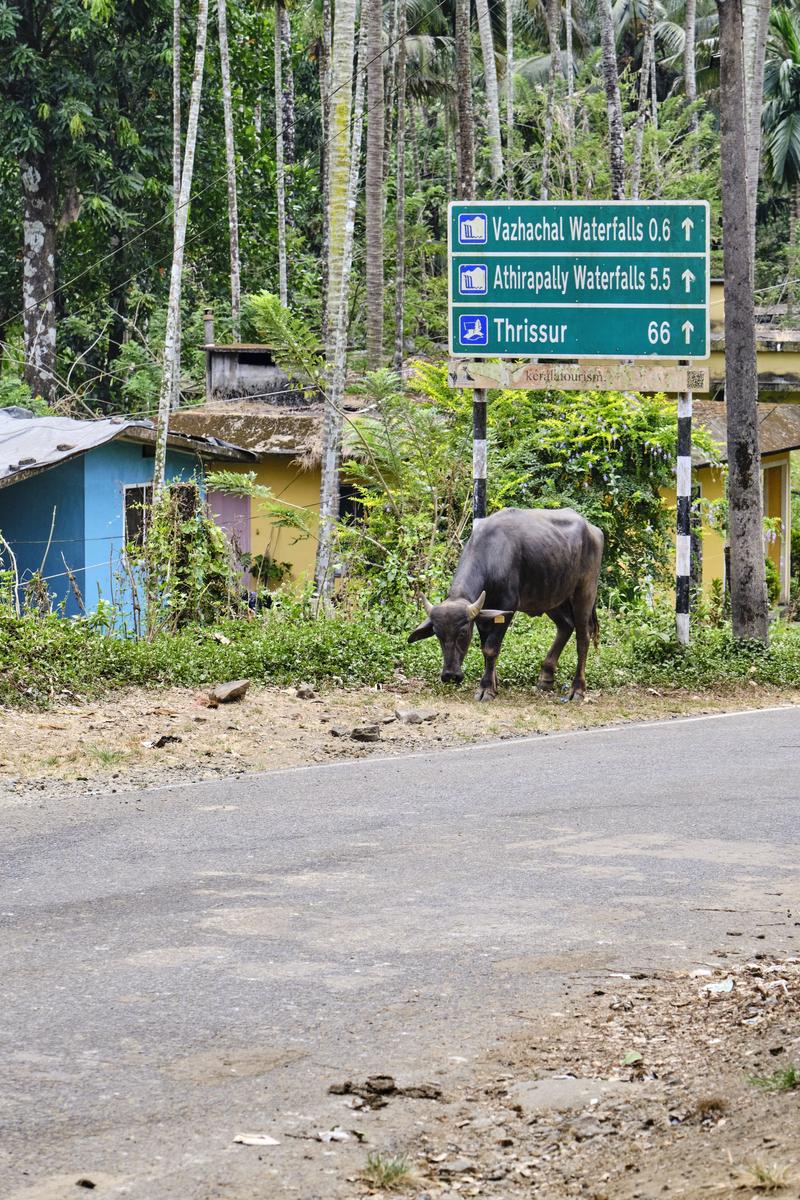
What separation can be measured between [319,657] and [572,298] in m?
4.64

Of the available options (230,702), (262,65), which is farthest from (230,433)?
(262,65)

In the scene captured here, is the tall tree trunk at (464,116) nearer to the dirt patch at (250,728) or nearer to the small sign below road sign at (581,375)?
the small sign below road sign at (581,375)

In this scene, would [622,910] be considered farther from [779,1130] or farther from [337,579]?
[337,579]

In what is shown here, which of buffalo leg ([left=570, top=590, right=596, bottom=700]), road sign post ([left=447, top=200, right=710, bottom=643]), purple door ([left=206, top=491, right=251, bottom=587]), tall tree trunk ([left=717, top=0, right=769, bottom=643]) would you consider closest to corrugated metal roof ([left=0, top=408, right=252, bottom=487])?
purple door ([left=206, top=491, right=251, bottom=587])

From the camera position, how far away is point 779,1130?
4.39 meters

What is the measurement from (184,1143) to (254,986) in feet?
5.05

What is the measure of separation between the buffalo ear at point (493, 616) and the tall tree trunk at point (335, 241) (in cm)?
341

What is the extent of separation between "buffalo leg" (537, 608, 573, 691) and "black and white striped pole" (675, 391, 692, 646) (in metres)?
1.56

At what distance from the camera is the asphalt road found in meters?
5.04

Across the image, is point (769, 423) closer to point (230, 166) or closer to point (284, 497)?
point (284, 497)

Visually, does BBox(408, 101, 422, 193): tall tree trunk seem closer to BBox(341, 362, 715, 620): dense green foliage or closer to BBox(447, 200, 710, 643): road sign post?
BBox(341, 362, 715, 620): dense green foliage

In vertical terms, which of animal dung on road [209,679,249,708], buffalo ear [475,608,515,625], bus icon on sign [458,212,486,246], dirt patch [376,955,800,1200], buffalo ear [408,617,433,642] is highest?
bus icon on sign [458,212,486,246]

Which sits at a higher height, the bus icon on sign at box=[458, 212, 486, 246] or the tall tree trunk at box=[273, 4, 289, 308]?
the tall tree trunk at box=[273, 4, 289, 308]

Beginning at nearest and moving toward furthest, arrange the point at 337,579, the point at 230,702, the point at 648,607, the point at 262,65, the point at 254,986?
the point at 254,986 → the point at 230,702 → the point at 648,607 → the point at 337,579 → the point at 262,65
